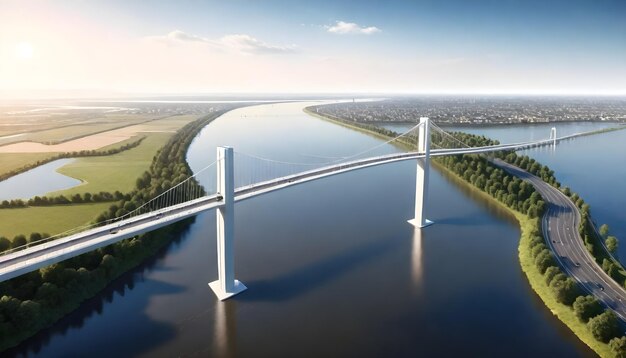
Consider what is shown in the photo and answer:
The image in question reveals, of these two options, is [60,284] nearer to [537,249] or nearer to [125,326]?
[125,326]

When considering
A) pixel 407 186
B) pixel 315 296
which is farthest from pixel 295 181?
pixel 407 186

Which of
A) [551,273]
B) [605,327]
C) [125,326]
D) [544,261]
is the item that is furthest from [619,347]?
[125,326]

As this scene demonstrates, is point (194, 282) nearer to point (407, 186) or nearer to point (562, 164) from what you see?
point (407, 186)

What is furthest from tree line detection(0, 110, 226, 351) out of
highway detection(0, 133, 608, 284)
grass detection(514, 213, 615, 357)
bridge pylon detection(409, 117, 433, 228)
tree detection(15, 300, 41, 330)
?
grass detection(514, 213, 615, 357)

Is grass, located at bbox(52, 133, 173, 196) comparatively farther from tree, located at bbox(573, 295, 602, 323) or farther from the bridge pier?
tree, located at bbox(573, 295, 602, 323)

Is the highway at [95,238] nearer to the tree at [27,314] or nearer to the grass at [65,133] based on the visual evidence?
the tree at [27,314]

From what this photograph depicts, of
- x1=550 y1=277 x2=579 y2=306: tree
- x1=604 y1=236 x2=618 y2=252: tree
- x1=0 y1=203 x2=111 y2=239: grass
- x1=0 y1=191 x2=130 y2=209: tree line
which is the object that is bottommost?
x1=550 y1=277 x2=579 y2=306: tree
